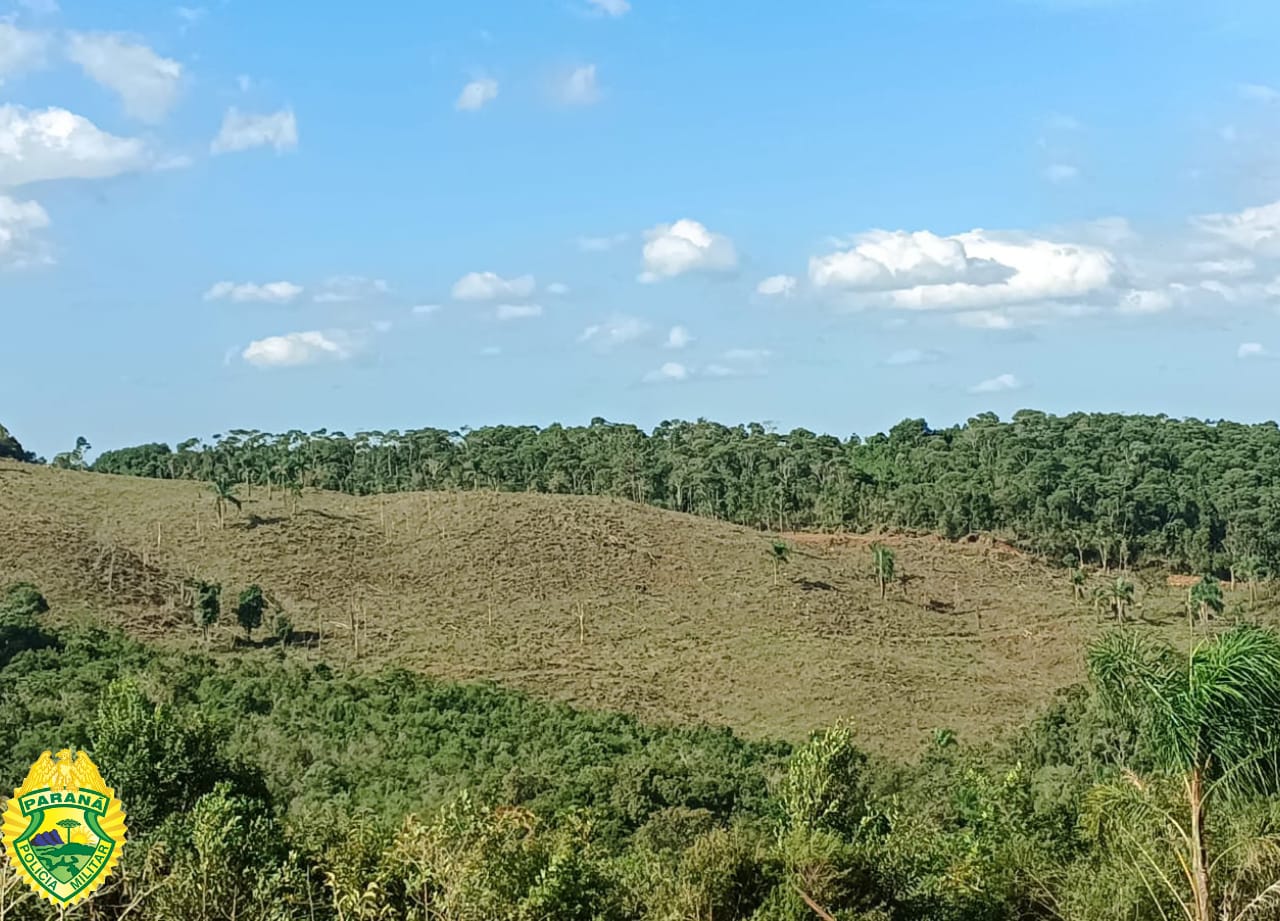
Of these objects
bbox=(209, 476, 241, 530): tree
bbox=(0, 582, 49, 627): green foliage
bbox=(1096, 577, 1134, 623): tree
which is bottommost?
bbox=(1096, 577, 1134, 623): tree

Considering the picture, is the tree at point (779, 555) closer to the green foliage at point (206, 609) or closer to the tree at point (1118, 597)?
the tree at point (1118, 597)

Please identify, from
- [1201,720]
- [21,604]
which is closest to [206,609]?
[21,604]

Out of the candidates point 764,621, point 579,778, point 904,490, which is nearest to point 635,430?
point 904,490

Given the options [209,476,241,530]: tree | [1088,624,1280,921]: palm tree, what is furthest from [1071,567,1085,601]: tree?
[1088,624,1280,921]: palm tree

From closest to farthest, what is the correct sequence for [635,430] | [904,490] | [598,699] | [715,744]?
[715,744] → [598,699] → [904,490] → [635,430]

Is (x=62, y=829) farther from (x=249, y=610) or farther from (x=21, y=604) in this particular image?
(x=249, y=610)

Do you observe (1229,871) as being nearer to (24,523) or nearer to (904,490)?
(24,523)

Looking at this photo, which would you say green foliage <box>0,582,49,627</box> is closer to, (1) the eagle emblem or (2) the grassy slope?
(2) the grassy slope

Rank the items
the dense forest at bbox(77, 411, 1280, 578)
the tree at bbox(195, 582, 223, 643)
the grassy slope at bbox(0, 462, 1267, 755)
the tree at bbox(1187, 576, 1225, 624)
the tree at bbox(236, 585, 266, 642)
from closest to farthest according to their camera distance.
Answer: the grassy slope at bbox(0, 462, 1267, 755)
the tree at bbox(195, 582, 223, 643)
the tree at bbox(236, 585, 266, 642)
the tree at bbox(1187, 576, 1225, 624)
the dense forest at bbox(77, 411, 1280, 578)
